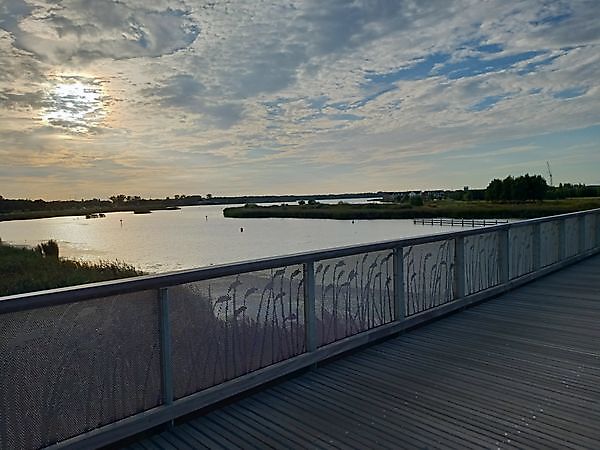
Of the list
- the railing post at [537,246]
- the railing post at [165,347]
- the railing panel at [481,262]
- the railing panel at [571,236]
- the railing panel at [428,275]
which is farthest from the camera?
the railing panel at [571,236]

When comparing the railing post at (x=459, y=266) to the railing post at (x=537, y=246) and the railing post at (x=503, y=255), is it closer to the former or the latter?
the railing post at (x=503, y=255)

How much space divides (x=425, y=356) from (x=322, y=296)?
0.94 m

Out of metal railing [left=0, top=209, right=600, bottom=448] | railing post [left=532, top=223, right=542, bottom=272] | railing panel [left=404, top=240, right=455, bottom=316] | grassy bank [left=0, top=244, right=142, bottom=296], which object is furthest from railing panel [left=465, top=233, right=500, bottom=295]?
grassy bank [left=0, top=244, right=142, bottom=296]

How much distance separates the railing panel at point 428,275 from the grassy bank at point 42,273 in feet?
39.7

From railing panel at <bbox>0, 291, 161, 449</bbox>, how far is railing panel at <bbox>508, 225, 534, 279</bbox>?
5.15 metres

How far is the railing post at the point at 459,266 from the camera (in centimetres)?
520

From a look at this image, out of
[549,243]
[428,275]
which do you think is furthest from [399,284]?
[549,243]

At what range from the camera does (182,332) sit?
9.18 ft

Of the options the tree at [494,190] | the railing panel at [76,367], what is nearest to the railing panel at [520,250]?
the railing panel at [76,367]

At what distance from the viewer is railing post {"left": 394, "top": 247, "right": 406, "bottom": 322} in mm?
4293

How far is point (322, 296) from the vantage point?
3758 millimetres

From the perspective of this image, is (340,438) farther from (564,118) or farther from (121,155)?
(121,155)

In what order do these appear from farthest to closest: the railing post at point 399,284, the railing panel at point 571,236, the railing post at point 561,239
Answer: the railing panel at point 571,236, the railing post at point 561,239, the railing post at point 399,284

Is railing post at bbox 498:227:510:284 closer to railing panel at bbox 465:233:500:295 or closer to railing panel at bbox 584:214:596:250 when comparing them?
railing panel at bbox 465:233:500:295
